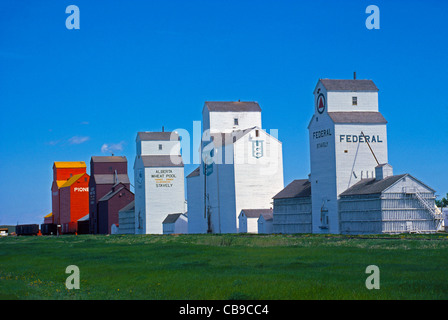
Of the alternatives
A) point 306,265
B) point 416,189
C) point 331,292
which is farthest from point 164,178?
point 331,292

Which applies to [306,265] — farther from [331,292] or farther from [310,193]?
[310,193]

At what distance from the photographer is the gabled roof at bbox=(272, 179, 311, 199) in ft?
225

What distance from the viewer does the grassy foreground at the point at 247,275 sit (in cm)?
1823

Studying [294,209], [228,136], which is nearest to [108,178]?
[228,136]

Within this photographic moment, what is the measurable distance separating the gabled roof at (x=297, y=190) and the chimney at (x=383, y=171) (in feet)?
32.2

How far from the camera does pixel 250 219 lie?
74.8 metres

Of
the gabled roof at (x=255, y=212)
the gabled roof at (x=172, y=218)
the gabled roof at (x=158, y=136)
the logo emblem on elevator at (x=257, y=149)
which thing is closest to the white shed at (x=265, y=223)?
the gabled roof at (x=255, y=212)

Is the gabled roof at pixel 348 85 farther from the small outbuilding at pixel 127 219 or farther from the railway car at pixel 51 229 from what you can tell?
the railway car at pixel 51 229

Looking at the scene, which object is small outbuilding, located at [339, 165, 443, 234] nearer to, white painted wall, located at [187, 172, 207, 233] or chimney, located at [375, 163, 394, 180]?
chimney, located at [375, 163, 394, 180]

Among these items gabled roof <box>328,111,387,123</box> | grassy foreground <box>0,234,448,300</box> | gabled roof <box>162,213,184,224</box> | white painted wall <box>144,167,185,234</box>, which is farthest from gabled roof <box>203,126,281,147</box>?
grassy foreground <box>0,234,448,300</box>

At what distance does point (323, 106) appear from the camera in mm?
64125

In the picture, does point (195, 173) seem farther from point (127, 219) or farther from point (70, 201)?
point (70, 201)

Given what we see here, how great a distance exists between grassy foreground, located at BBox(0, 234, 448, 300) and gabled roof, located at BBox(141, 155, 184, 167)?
61.1 m
